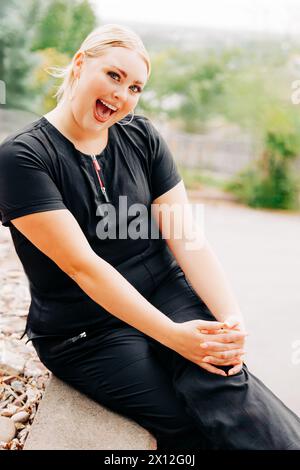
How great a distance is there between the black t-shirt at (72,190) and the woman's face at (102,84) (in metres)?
0.10

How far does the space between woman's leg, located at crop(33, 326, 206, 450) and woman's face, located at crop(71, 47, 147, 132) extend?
0.68m

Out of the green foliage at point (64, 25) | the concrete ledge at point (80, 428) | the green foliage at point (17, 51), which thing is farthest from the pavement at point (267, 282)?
the green foliage at point (64, 25)

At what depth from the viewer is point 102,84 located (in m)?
1.76

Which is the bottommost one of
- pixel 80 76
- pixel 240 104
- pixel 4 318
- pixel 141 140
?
pixel 240 104

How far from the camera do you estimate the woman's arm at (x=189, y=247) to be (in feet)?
6.41

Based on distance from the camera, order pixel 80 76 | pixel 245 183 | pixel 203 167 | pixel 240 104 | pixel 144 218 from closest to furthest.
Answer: pixel 80 76, pixel 144 218, pixel 245 183, pixel 240 104, pixel 203 167

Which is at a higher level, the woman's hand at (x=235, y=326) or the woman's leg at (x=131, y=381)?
the woman's hand at (x=235, y=326)

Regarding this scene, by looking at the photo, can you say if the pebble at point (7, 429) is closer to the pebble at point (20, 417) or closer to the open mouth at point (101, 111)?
the pebble at point (20, 417)

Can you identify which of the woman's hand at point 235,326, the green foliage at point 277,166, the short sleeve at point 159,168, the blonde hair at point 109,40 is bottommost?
the green foliage at point 277,166

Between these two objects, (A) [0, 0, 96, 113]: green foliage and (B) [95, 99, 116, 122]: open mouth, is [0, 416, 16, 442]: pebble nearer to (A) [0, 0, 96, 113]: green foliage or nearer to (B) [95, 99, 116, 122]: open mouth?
(B) [95, 99, 116, 122]: open mouth

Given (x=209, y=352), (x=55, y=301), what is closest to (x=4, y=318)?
(x=55, y=301)

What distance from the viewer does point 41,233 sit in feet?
5.45
